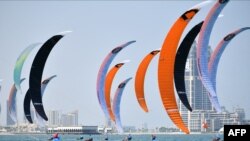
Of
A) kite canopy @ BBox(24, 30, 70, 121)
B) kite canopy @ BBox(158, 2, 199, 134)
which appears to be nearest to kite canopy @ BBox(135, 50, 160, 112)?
kite canopy @ BBox(24, 30, 70, 121)

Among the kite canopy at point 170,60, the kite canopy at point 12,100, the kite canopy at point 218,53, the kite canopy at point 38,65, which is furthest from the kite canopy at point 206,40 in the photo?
the kite canopy at point 12,100

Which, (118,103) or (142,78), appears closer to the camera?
(142,78)

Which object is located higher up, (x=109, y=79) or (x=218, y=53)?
(x=218, y=53)

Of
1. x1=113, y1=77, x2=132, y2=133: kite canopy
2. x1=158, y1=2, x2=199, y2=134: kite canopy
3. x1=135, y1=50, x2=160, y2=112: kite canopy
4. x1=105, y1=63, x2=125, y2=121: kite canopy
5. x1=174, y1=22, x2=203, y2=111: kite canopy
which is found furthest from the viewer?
x1=113, y1=77, x2=132, y2=133: kite canopy

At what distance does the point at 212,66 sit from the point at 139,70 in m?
9.86

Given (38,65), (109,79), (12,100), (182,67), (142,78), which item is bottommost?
(12,100)

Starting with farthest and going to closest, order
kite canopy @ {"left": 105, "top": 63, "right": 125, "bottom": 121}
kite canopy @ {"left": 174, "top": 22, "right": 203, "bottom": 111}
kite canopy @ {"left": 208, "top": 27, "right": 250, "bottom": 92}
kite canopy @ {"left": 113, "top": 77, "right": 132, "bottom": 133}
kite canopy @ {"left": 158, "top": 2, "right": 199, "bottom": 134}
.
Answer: kite canopy @ {"left": 113, "top": 77, "right": 132, "bottom": 133}
kite canopy @ {"left": 105, "top": 63, "right": 125, "bottom": 121}
kite canopy @ {"left": 208, "top": 27, "right": 250, "bottom": 92}
kite canopy @ {"left": 174, "top": 22, "right": 203, "bottom": 111}
kite canopy @ {"left": 158, "top": 2, "right": 199, "bottom": 134}

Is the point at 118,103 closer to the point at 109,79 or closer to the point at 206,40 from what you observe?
the point at 109,79

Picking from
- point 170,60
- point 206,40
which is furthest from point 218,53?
point 170,60

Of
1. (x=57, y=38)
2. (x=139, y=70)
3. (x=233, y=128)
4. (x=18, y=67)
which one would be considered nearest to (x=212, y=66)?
(x=139, y=70)

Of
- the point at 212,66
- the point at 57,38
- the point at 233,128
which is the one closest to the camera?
the point at 233,128

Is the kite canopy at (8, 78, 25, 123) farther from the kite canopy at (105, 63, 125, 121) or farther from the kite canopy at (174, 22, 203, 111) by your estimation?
the kite canopy at (174, 22, 203, 111)

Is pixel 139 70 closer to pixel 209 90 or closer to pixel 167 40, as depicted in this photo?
pixel 209 90

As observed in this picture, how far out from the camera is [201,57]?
56.4m
